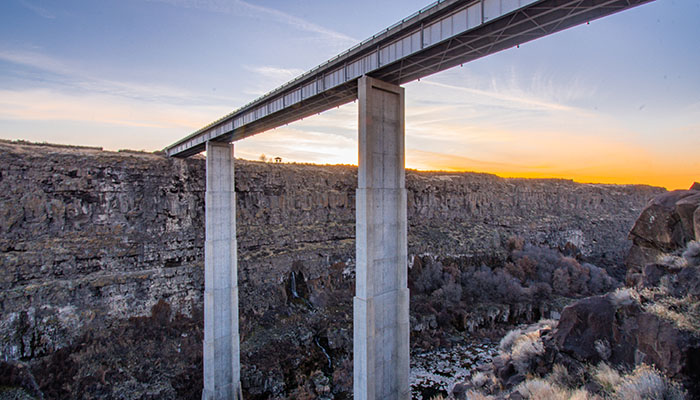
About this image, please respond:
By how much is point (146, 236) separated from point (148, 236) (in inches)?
5.0

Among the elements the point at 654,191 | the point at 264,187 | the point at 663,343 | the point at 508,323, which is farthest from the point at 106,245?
the point at 654,191

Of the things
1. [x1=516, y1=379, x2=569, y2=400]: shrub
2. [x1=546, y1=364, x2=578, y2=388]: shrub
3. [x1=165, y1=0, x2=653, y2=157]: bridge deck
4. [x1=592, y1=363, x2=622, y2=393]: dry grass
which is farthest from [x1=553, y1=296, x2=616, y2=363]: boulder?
[x1=165, y1=0, x2=653, y2=157]: bridge deck

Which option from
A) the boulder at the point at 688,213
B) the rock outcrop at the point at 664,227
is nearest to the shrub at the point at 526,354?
the rock outcrop at the point at 664,227

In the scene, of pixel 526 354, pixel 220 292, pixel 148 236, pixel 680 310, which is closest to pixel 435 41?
pixel 680 310

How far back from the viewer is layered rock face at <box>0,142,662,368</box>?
18.4m

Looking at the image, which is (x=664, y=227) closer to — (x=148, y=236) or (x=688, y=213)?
(x=688, y=213)

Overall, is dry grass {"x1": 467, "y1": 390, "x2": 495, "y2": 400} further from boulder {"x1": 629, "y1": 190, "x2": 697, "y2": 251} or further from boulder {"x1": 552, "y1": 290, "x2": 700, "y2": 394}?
boulder {"x1": 629, "y1": 190, "x2": 697, "y2": 251}

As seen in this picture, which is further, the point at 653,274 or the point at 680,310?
the point at 653,274

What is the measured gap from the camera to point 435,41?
8.37m

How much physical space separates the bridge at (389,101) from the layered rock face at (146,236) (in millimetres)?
13689

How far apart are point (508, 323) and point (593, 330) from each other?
2403cm

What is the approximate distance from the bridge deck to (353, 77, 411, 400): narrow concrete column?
0.89 meters

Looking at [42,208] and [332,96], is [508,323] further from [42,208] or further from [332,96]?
[42,208]

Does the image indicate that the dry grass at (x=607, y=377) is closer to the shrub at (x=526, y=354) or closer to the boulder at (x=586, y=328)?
the boulder at (x=586, y=328)
